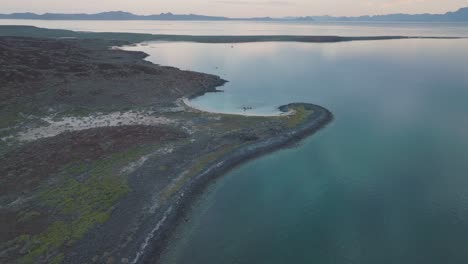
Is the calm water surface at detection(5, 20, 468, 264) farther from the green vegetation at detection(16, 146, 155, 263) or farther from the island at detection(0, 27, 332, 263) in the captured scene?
the green vegetation at detection(16, 146, 155, 263)

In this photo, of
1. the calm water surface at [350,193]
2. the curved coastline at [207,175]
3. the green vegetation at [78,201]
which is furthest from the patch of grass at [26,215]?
the calm water surface at [350,193]

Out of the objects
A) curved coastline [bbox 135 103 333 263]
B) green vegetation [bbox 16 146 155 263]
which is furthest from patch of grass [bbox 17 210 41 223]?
curved coastline [bbox 135 103 333 263]

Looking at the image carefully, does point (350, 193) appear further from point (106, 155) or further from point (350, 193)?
point (106, 155)

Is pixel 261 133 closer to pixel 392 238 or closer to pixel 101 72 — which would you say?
pixel 392 238

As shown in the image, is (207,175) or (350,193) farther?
(207,175)

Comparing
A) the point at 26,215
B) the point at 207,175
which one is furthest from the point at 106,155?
the point at 207,175

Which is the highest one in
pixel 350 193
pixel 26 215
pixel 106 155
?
pixel 106 155

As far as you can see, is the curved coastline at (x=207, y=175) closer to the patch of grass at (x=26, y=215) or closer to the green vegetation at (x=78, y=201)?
the green vegetation at (x=78, y=201)
